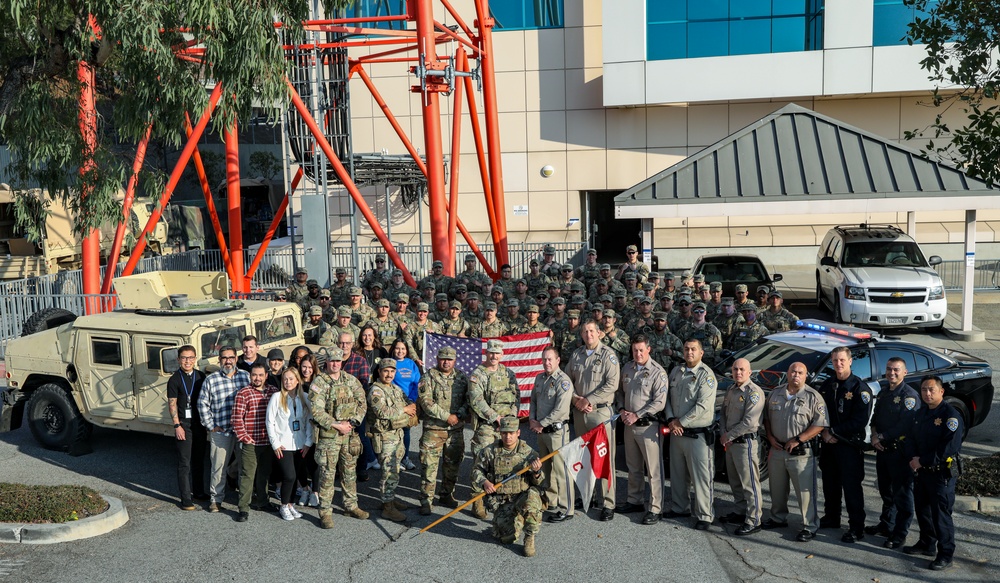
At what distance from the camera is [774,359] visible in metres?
10.6

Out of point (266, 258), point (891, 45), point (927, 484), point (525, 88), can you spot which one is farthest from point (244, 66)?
point (891, 45)

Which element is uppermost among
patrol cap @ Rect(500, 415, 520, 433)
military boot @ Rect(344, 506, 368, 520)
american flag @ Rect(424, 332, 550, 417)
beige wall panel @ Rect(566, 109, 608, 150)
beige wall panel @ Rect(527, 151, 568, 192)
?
beige wall panel @ Rect(566, 109, 608, 150)

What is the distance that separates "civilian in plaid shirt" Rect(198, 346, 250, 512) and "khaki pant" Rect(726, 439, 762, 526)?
479 centimetres

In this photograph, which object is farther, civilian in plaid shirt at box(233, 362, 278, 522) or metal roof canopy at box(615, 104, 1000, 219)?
metal roof canopy at box(615, 104, 1000, 219)

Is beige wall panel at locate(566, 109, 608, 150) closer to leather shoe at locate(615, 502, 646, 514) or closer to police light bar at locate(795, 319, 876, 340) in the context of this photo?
police light bar at locate(795, 319, 876, 340)

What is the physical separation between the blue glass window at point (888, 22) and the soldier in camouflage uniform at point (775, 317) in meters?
15.1

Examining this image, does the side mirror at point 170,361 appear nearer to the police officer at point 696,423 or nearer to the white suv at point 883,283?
the police officer at point 696,423

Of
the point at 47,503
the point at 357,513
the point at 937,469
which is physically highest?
the point at 937,469

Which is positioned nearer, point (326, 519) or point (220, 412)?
point (326, 519)

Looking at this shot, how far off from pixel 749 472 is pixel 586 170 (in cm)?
2000

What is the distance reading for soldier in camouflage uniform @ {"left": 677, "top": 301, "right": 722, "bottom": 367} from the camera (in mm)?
12438

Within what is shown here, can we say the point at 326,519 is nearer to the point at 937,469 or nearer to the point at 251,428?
the point at 251,428

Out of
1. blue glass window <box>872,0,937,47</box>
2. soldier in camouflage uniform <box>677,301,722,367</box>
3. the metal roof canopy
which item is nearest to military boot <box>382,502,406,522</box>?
soldier in camouflage uniform <box>677,301,722,367</box>

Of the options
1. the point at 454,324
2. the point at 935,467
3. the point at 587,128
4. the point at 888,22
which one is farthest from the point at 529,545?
the point at 888,22
